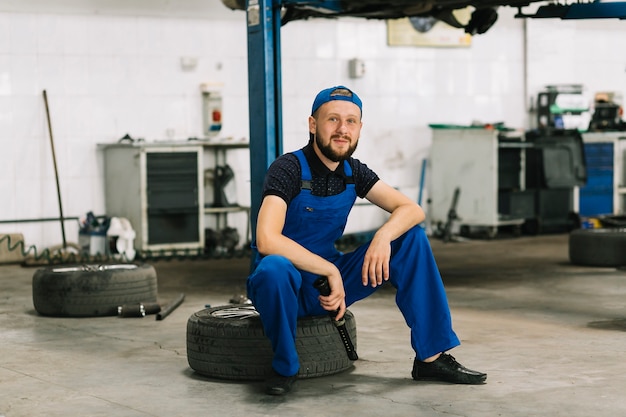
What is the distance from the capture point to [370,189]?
Answer: 13.0 ft

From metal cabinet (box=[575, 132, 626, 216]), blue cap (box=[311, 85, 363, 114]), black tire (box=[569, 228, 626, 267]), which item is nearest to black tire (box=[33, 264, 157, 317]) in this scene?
blue cap (box=[311, 85, 363, 114])

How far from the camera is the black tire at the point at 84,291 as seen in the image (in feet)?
18.8

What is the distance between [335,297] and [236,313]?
2.34 ft

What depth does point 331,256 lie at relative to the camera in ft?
12.7

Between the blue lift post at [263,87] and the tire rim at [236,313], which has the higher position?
the blue lift post at [263,87]

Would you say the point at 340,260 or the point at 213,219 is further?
the point at 213,219

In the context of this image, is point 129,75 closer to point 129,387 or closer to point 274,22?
point 274,22

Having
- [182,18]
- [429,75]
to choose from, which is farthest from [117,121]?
[429,75]

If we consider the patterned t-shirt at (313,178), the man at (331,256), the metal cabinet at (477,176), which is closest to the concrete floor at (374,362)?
the man at (331,256)

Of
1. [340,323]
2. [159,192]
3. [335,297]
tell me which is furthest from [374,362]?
[159,192]

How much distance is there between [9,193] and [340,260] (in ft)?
18.2

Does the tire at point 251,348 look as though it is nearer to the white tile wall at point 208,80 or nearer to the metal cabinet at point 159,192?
the metal cabinet at point 159,192

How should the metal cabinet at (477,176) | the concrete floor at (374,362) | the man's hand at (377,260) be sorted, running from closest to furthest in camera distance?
the concrete floor at (374,362) → the man's hand at (377,260) → the metal cabinet at (477,176)

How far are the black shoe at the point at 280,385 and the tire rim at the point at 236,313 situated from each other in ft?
1.44
